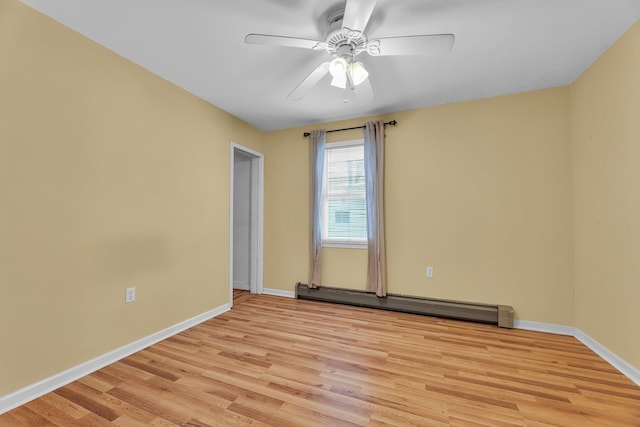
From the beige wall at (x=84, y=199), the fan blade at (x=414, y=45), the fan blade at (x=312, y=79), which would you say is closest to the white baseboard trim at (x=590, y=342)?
the fan blade at (x=414, y=45)

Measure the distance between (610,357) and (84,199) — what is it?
13.5ft

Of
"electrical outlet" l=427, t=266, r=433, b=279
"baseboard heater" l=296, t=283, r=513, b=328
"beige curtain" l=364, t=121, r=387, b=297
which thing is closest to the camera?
"baseboard heater" l=296, t=283, r=513, b=328

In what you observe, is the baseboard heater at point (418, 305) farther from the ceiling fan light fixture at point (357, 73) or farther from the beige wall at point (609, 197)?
the ceiling fan light fixture at point (357, 73)

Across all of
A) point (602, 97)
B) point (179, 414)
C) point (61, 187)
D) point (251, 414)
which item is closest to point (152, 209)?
point (61, 187)

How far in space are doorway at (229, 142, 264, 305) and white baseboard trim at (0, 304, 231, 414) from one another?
1373 millimetres

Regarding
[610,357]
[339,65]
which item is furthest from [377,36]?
[610,357]

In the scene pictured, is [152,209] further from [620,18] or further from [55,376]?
[620,18]

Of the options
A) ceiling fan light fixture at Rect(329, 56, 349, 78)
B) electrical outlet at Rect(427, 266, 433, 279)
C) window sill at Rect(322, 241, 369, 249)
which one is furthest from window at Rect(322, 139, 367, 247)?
ceiling fan light fixture at Rect(329, 56, 349, 78)

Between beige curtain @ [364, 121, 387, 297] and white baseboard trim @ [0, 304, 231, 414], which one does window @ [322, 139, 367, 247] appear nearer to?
beige curtain @ [364, 121, 387, 297]

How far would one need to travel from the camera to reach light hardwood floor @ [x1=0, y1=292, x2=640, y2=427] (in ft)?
4.83

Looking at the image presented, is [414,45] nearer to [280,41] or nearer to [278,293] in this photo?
[280,41]

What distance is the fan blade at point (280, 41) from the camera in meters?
1.60

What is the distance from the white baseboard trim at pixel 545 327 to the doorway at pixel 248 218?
126 inches

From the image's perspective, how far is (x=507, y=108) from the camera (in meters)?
2.80
